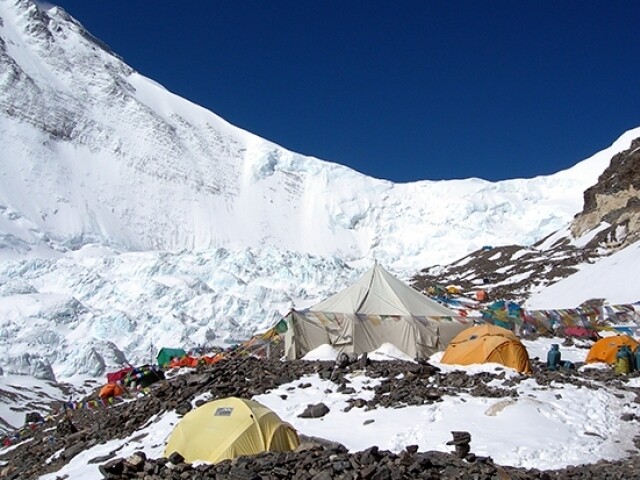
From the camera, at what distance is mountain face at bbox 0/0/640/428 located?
49562 millimetres

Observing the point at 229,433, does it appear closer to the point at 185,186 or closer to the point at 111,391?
the point at 111,391

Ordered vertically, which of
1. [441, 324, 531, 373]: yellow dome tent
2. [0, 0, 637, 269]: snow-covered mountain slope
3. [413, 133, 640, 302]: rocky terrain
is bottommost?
[441, 324, 531, 373]: yellow dome tent

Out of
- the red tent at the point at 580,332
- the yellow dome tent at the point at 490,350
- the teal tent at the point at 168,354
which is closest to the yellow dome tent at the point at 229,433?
the yellow dome tent at the point at 490,350

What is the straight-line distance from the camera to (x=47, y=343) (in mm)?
39562

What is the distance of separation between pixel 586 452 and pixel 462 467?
3540mm

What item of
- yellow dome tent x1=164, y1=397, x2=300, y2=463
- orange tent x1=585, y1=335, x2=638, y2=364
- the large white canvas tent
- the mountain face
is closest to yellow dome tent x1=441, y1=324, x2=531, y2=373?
the large white canvas tent

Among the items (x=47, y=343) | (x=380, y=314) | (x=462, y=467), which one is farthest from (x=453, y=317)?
(x=47, y=343)

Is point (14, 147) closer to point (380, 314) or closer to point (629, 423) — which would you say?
point (380, 314)

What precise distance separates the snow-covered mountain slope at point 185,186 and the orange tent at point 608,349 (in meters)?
77.9

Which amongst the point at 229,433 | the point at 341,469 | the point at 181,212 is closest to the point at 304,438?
the point at 229,433

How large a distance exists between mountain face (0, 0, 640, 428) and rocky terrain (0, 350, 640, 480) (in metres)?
27.4

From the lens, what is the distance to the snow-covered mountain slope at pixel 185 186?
9875 cm

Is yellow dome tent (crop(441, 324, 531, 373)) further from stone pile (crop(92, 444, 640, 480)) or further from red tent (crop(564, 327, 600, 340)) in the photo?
red tent (crop(564, 327, 600, 340))

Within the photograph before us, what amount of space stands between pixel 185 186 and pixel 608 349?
102117 millimetres
